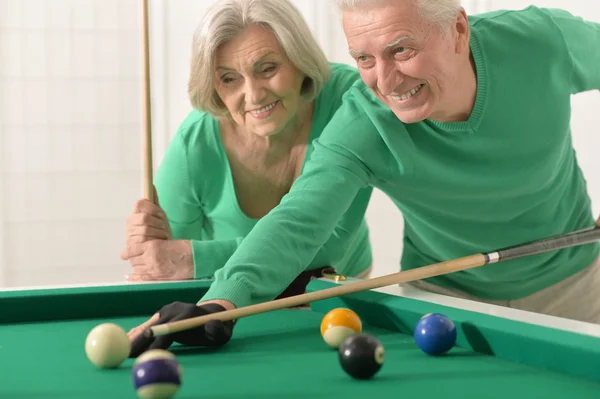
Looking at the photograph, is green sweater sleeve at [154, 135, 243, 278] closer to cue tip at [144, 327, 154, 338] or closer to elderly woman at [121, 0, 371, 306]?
elderly woman at [121, 0, 371, 306]

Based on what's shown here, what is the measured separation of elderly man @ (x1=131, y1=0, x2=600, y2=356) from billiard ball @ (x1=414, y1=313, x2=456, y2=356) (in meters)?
0.45

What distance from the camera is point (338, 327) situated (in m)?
1.56

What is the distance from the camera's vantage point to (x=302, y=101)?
260cm

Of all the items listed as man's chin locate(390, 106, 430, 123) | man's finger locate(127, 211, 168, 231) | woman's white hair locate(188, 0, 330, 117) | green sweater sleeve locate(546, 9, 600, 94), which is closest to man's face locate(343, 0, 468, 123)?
man's chin locate(390, 106, 430, 123)

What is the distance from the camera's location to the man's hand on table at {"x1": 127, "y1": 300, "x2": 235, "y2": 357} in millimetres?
1516

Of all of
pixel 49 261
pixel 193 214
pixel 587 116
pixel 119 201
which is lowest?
pixel 49 261

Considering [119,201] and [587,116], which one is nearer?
[587,116]

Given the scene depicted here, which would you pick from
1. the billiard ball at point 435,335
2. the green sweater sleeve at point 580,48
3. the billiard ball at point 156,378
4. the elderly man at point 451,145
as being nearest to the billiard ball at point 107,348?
the billiard ball at point 156,378

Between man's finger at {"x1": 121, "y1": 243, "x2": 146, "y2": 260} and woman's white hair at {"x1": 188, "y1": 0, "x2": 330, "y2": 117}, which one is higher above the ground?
woman's white hair at {"x1": 188, "y1": 0, "x2": 330, "y2": 117}

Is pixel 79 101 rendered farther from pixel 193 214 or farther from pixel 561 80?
pixel 561 80

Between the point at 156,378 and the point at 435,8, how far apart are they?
1.14 meters

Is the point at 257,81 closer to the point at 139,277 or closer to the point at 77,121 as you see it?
the point at 139,277

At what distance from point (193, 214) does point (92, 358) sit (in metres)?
1.35

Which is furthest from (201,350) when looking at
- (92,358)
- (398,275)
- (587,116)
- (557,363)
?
(587,116)
